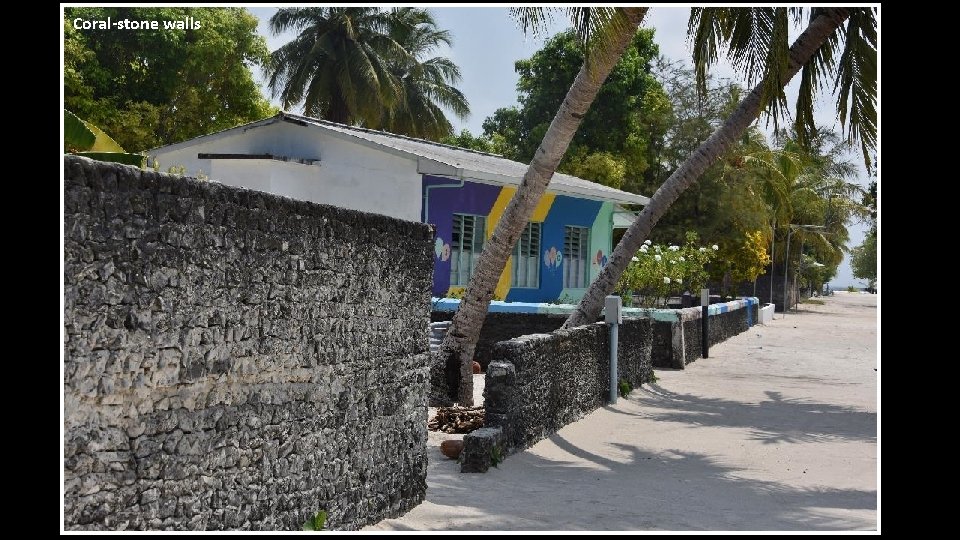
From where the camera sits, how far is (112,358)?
4477mm

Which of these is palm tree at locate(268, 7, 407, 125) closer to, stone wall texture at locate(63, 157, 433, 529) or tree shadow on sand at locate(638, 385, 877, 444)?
tree shadow on sand at locate(638, 385, 877, 444)

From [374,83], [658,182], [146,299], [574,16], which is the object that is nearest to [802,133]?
[574,16]

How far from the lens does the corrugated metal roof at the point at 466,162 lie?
1878cm

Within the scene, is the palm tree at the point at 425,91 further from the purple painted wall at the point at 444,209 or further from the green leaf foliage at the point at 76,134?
the green leaf foliage at the point at 76,134

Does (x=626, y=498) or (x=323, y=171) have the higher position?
(x=323, y=171)

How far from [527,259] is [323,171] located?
5404mm

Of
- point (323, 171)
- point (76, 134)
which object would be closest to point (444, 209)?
point (323, 171)

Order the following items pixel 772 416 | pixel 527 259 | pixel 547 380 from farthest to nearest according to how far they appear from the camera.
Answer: pixel 527 259, pixel 772 416, pixel 547 380

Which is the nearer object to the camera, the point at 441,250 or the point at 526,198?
the point at 526,198

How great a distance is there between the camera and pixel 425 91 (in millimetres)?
44312

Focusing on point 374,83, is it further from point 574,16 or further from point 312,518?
point 312,518

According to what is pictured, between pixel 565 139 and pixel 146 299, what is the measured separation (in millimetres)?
8124

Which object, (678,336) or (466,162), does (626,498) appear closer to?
(678,336)

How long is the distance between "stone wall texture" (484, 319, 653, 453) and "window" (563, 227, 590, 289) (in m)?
8.54
